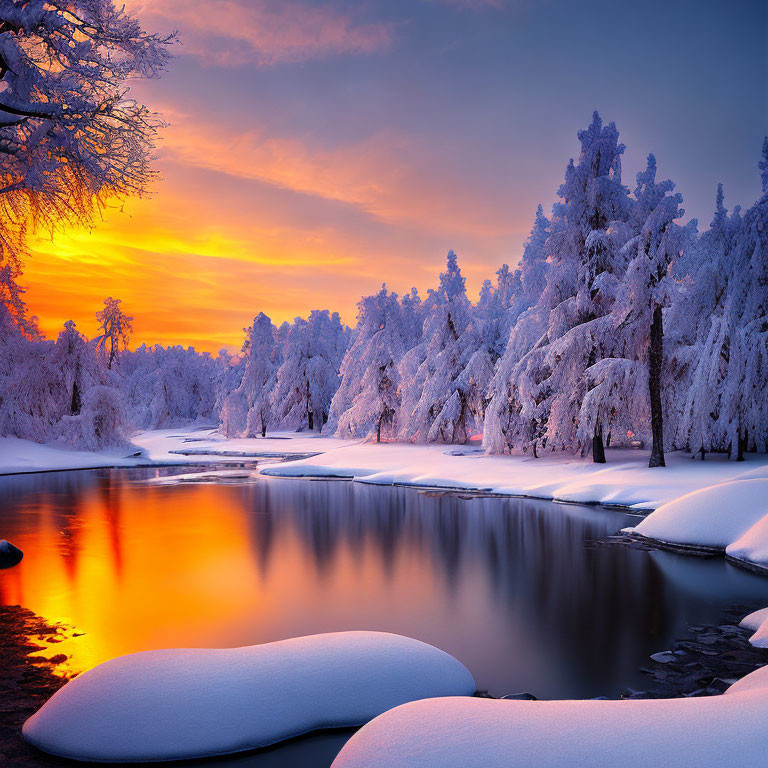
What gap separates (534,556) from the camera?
1209 cm

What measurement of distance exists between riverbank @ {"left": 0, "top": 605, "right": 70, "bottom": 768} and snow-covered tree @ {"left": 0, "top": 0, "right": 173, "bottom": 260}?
559 cm

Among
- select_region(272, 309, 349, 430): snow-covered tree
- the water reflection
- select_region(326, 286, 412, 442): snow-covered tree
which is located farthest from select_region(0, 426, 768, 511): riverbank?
select_region(272, 309, 349, 430): snow-covered tree

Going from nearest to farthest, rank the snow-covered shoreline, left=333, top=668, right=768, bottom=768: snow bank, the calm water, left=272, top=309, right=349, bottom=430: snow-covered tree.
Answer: left=333, top=668, right=768, bottom=768: snow bank, the calm water, the snow-covered shoreline, left=272, top=309, right=349, bottom=430: snow-covered tree

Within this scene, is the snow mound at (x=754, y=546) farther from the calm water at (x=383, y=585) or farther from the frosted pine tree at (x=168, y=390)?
the frosted pine tree at (x=168, y=390)

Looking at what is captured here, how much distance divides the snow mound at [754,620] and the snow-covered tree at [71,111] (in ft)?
32.9

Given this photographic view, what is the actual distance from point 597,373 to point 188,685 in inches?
704

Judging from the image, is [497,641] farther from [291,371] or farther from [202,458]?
[291,371]

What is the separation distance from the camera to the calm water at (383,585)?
706 cm

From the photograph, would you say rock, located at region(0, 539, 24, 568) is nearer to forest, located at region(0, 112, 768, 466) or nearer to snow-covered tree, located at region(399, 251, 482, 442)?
forest, located at region(0, 112, 768, 466)

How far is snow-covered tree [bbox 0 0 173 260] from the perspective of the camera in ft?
25.8

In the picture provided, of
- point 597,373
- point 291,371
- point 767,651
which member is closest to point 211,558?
point 767,651

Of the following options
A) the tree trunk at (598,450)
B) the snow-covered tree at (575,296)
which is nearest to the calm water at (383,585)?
the tree trunk at (598,450)

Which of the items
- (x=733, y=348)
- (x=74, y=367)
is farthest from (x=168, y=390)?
(x=733, y=348)

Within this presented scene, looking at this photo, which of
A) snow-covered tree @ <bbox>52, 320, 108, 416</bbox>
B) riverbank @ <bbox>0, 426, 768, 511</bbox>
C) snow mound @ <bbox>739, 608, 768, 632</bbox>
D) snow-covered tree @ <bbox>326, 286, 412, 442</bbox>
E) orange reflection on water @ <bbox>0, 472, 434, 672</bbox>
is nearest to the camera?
snow mound @ <bbox>739, 608, 768, 632</bbox>
